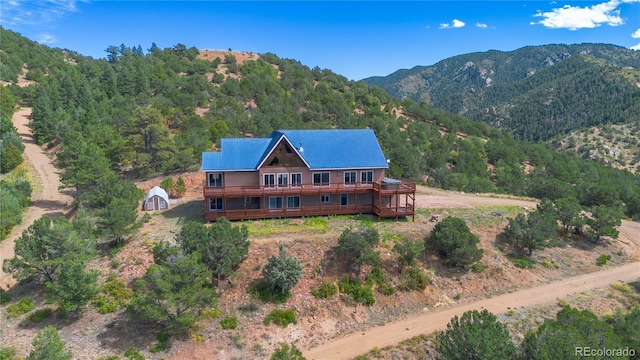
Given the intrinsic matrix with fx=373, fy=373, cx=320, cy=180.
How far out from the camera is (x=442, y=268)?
33969mm

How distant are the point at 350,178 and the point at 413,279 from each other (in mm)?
12650

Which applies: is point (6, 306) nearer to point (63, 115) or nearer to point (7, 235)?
point (7, 235)

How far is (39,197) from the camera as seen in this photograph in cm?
5028

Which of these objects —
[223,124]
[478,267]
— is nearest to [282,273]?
[478,267]

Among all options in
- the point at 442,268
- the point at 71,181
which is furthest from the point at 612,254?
the point at 71,181

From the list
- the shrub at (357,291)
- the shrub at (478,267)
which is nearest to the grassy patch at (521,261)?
the shrub at (478,267)

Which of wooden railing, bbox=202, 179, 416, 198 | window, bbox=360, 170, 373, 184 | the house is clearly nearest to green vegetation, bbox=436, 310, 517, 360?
the house

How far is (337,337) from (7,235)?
36569mm

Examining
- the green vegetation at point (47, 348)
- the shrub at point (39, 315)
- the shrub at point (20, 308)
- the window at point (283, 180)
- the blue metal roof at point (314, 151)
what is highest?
the blue metal roof at point (314, 151)

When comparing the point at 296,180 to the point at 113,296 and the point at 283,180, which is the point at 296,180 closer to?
the point at 283,180

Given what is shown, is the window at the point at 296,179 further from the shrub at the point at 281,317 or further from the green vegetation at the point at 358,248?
the shrub at the point at 281,317

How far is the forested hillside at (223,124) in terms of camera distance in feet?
172

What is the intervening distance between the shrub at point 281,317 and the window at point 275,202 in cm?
1323

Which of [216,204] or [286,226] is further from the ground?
[216,204]
